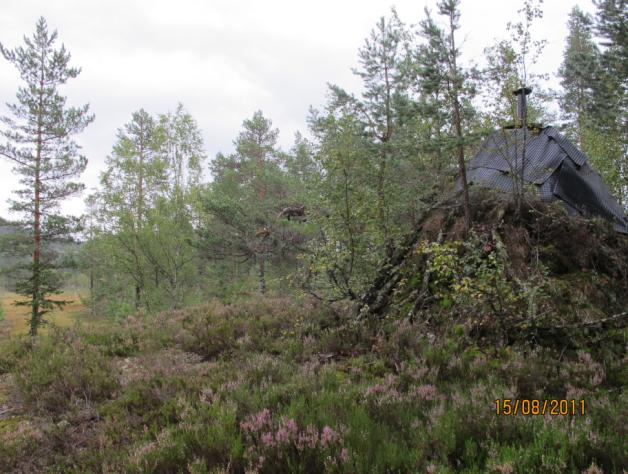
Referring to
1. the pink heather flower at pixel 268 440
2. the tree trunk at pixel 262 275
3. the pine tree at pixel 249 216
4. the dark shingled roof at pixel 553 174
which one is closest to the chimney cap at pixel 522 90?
the dark shingled roof at pixel 553 174

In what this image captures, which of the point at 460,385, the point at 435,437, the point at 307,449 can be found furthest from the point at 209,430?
the point at 460,385

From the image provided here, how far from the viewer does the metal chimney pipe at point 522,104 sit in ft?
25.5

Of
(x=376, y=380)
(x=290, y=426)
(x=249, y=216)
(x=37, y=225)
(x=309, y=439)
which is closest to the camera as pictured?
(x=309, y=439)

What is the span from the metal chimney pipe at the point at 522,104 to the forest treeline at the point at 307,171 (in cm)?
15

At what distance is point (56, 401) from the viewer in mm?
5184

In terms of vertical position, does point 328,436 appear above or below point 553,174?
below

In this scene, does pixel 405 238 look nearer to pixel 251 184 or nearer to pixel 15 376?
pixel 15 376

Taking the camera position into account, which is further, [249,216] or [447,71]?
[249,216]

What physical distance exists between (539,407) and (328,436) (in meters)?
2.23

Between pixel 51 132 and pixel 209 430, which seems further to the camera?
pixel 51 132

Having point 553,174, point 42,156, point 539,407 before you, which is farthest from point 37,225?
point 539,407

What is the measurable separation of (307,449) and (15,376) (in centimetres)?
537

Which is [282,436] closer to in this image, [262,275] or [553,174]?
[553,174]

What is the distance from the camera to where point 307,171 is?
23391 mm
